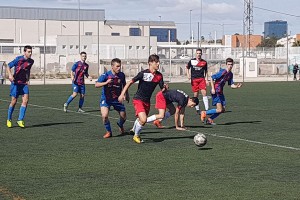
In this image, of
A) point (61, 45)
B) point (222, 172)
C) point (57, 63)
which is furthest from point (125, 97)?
point (61, 45)

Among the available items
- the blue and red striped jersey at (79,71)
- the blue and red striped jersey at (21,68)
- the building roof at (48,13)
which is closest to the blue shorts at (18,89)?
the blue and red striped jersey at (21,68)

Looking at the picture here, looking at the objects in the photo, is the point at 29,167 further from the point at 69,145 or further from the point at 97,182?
the point at 69,145

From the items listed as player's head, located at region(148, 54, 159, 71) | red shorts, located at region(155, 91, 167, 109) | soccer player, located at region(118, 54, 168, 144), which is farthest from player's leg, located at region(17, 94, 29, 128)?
player's head, located at region(148, 54, 159, 71)

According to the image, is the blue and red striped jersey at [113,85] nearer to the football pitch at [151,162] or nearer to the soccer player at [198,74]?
the football pitch at [151,162]

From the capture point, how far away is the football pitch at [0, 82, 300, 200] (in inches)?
353

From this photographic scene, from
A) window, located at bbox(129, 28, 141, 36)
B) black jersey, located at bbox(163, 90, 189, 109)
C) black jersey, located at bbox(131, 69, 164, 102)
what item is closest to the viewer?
black jersey, located at bbox(131, 69, 164, 102)

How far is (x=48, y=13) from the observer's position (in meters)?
115

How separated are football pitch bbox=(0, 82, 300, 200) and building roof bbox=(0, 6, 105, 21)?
97004 millimetres

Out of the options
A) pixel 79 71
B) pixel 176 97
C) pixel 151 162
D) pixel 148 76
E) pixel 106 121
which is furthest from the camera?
pixel 79 71

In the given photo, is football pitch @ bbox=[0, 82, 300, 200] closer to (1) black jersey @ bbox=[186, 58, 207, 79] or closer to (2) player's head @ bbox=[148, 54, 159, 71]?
(2) player's head @ bbox=[148, 54, 159, 71]

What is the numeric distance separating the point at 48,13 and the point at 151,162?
347ft

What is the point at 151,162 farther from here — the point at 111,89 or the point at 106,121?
the point at 111,89

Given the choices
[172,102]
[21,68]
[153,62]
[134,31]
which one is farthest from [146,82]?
[134,31]

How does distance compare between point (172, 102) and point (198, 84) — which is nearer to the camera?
point (172, 102)
